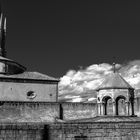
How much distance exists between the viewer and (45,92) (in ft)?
107

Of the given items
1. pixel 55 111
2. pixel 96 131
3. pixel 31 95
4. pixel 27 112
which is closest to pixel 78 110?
pixel 55 111

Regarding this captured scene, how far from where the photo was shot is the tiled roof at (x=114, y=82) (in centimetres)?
2252

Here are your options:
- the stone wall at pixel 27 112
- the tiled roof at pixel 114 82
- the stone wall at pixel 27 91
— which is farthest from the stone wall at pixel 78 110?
the stone wall at pixel 27 91

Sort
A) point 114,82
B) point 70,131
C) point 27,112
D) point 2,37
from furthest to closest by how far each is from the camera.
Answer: point 2,37, point 27,112, point 114,82, point 70,131

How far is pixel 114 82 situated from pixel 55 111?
7107 mm

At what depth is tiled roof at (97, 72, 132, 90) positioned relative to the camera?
22.5 metres

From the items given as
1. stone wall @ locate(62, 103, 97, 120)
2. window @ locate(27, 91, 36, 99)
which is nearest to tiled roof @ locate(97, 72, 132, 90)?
stone wall @ locate(62, 103, 97, 120)

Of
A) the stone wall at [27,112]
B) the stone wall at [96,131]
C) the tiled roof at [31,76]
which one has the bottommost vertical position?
the stone wall at [96,131]

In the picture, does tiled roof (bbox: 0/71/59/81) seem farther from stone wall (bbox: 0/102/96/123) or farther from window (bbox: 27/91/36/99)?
stone wall (bbox: 0/102/96/123)

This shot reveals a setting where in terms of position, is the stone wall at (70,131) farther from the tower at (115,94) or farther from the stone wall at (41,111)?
the stone wall at (41,111)

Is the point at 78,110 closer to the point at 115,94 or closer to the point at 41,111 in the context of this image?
the point at 41,111

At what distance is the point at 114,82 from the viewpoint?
22812 millimetres

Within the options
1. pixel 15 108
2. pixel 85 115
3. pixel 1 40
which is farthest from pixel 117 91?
pixel 1 40

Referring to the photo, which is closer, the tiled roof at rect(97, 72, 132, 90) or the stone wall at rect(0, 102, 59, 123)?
the tiled roof at rect(97, 72, 132, 90)
